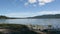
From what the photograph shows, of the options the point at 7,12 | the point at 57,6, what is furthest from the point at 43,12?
the point at 7,12

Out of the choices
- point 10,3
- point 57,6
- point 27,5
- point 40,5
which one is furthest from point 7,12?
point 57,6

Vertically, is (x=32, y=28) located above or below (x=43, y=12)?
below

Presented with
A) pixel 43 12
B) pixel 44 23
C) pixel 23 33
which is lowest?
pixel 23 33

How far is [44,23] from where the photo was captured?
8.02ft

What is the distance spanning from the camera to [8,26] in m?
2.47

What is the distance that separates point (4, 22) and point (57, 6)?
93 cm

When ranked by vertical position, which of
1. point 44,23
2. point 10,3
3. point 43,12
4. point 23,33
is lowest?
point 23,33

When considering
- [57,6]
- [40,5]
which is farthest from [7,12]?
[57,6]

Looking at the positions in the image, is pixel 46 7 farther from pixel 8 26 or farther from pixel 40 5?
pixel 8 26

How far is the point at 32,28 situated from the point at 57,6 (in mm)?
562

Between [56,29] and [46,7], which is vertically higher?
[46,7]

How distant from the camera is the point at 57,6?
97.5 inches

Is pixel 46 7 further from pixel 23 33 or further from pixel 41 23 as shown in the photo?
pixel 23 33

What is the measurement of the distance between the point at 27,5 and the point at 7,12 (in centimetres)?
36
